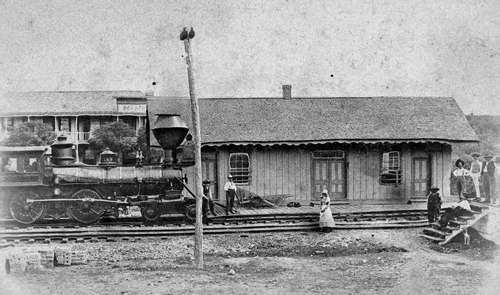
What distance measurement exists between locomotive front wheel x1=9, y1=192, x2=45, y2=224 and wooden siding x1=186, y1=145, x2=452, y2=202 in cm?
631

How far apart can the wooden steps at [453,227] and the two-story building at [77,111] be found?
1058 inches

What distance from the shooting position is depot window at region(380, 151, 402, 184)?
58.5ft

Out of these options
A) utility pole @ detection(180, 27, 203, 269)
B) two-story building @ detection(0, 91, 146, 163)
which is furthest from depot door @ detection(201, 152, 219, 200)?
two-story building @ detection(0, 91, 146, 163)

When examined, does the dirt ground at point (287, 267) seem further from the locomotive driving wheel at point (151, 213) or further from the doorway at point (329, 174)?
the doorway at point (329, 174)

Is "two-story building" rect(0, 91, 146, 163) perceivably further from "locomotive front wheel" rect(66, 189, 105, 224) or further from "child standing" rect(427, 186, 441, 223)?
"child standing" rect(427, 186, 441, 223)

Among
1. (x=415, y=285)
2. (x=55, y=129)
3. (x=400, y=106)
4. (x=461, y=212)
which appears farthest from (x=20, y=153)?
(x=55, y=129)

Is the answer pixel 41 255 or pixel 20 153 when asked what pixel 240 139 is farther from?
pixel 41 255

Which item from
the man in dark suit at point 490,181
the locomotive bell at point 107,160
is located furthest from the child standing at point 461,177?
the locomotive bell at point 107,160

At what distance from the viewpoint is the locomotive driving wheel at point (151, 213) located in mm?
13977

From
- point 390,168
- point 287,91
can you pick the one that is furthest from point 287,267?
point 287,91

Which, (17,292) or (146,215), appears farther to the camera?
(146,215)

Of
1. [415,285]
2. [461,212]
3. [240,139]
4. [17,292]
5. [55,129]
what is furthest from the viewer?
[55,129]

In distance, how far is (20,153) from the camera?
45.8 ft

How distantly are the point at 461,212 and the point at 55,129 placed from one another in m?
30.1
